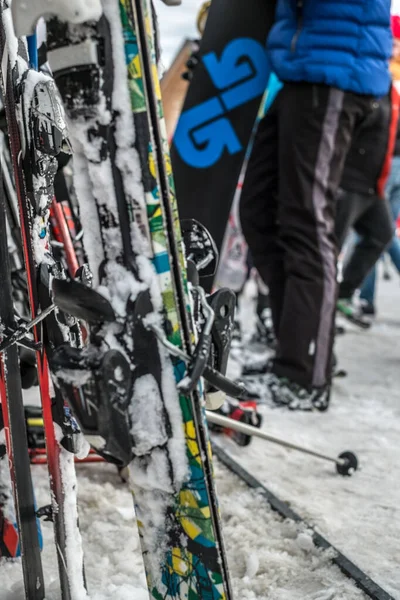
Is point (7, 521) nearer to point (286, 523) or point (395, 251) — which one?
point (286, 523)

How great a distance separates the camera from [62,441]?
74 centimetres

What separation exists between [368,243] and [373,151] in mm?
1136

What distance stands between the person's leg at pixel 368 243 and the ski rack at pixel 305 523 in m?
1.86

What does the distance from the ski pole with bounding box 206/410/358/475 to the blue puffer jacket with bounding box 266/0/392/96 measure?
37.9 inches

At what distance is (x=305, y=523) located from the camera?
1037 mm

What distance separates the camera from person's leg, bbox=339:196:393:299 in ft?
9.76

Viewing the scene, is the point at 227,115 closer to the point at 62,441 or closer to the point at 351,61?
the point at 351,61

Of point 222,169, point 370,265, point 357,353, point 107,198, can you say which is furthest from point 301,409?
point 370,265

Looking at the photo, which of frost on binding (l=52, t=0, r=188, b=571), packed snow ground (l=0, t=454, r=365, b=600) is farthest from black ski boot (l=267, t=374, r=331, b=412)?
frost on binding (l=52, t=0, r=188, b=571)

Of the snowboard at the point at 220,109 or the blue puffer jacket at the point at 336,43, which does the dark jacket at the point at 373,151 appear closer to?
Result: the blue puffer jacket at the point at 336,43

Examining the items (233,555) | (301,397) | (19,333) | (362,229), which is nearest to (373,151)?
(301,397)

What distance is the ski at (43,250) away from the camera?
0.70 m

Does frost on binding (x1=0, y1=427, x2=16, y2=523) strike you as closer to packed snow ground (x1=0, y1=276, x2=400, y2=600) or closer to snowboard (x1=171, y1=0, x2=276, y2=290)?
packed snow ground (x1=0, y1=276, x2=400, y2=600)

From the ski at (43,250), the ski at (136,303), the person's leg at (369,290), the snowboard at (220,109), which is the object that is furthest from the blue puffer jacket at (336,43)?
the person's leg at (369,290)
